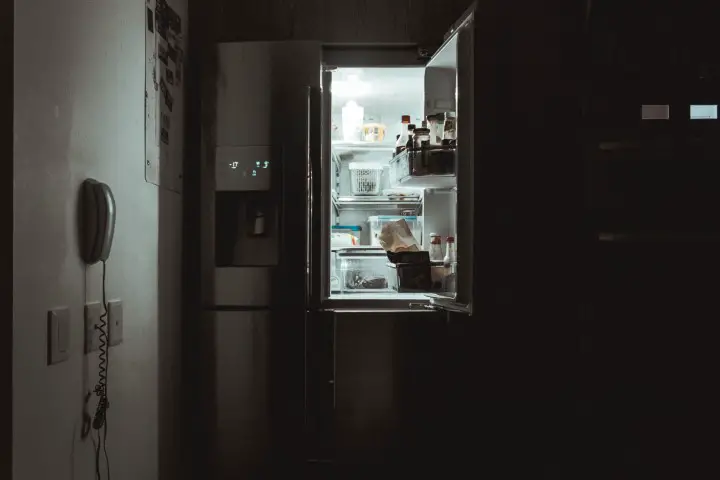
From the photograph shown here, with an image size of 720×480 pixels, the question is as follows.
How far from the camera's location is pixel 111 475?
143 cm

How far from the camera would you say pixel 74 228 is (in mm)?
1218

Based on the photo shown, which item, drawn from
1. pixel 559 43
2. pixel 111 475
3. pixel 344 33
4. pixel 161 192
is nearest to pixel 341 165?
pixel 344 33

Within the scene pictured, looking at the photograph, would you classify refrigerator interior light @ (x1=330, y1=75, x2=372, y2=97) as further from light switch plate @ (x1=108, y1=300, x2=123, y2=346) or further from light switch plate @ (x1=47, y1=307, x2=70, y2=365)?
light switch plate @ (x1=47, y1=307, x2=70, y2=365)

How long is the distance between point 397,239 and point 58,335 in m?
1.37

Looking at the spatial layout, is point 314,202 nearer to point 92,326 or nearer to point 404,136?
point 404,136

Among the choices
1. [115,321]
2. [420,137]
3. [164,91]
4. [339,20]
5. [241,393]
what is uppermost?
[339,20]

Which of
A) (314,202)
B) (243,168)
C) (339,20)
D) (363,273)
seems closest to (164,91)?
(243,168)

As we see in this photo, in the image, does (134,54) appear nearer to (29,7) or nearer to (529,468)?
(29,7)

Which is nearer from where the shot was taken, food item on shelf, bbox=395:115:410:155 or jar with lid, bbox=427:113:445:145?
jar with lid, bbox=427:113:445:145

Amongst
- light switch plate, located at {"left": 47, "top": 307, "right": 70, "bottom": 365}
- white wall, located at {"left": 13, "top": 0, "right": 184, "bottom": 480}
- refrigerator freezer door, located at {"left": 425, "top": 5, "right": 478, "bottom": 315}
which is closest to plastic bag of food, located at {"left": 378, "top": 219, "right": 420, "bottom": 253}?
refrigerator freezer door, located at {"left": 425, "top": 5, "right": 478, "bottom": 315}

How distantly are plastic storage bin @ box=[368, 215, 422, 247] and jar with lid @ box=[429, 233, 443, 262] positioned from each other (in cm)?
17

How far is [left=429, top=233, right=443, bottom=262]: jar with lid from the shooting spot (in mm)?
2354
